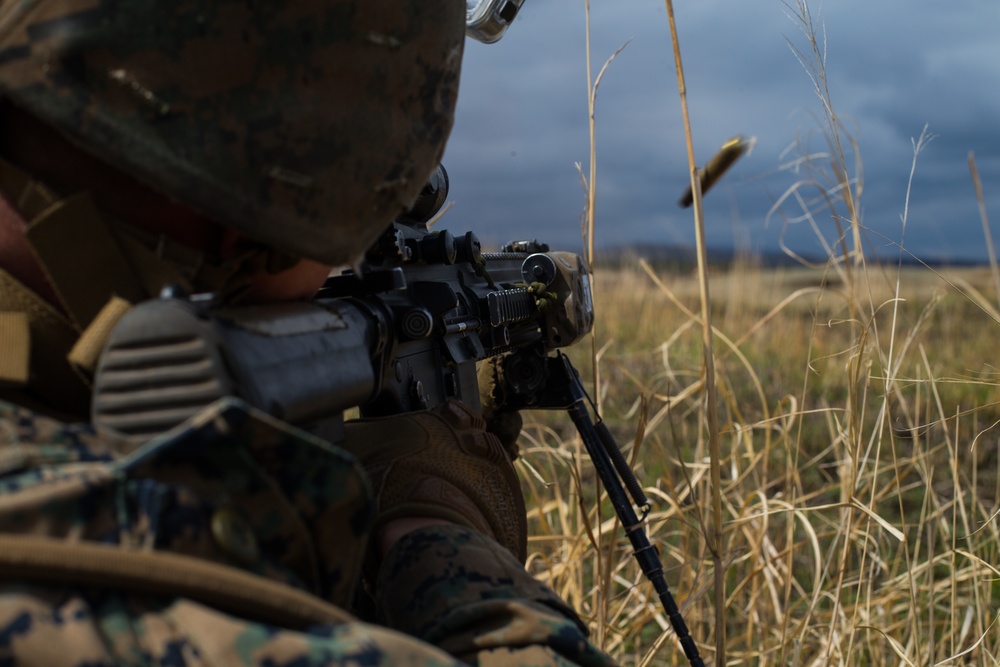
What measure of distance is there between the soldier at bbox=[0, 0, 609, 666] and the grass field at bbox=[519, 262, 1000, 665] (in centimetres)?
90

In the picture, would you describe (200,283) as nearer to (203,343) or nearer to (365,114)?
(203,343)

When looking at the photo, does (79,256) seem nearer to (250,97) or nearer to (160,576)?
(250,97)

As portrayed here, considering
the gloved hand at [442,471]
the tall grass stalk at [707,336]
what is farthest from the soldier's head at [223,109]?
the tall grass stalk at [707,336]

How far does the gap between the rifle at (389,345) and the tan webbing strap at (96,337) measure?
2.2 inches

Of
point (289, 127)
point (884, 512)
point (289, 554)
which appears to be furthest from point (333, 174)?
point (884, 512)

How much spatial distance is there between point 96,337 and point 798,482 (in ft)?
7.28

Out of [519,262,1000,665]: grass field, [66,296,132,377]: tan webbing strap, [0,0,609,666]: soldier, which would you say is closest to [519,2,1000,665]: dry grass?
[519,262,1000,665]: grass field

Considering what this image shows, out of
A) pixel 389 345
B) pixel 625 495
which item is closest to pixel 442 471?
pixel 389 345

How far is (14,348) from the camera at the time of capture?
1030 mm

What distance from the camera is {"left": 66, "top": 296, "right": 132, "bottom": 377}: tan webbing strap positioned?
3.32ft

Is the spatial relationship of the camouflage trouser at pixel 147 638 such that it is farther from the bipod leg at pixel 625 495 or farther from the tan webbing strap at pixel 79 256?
the bipod leg at pixel 625 495

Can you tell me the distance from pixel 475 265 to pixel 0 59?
1.17 m

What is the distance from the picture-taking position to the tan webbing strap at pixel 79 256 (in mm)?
1050

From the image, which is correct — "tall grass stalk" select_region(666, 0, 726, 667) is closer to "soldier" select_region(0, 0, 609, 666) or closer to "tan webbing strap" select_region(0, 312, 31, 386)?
"soldier" select_region(0, 0, 609, 666)
